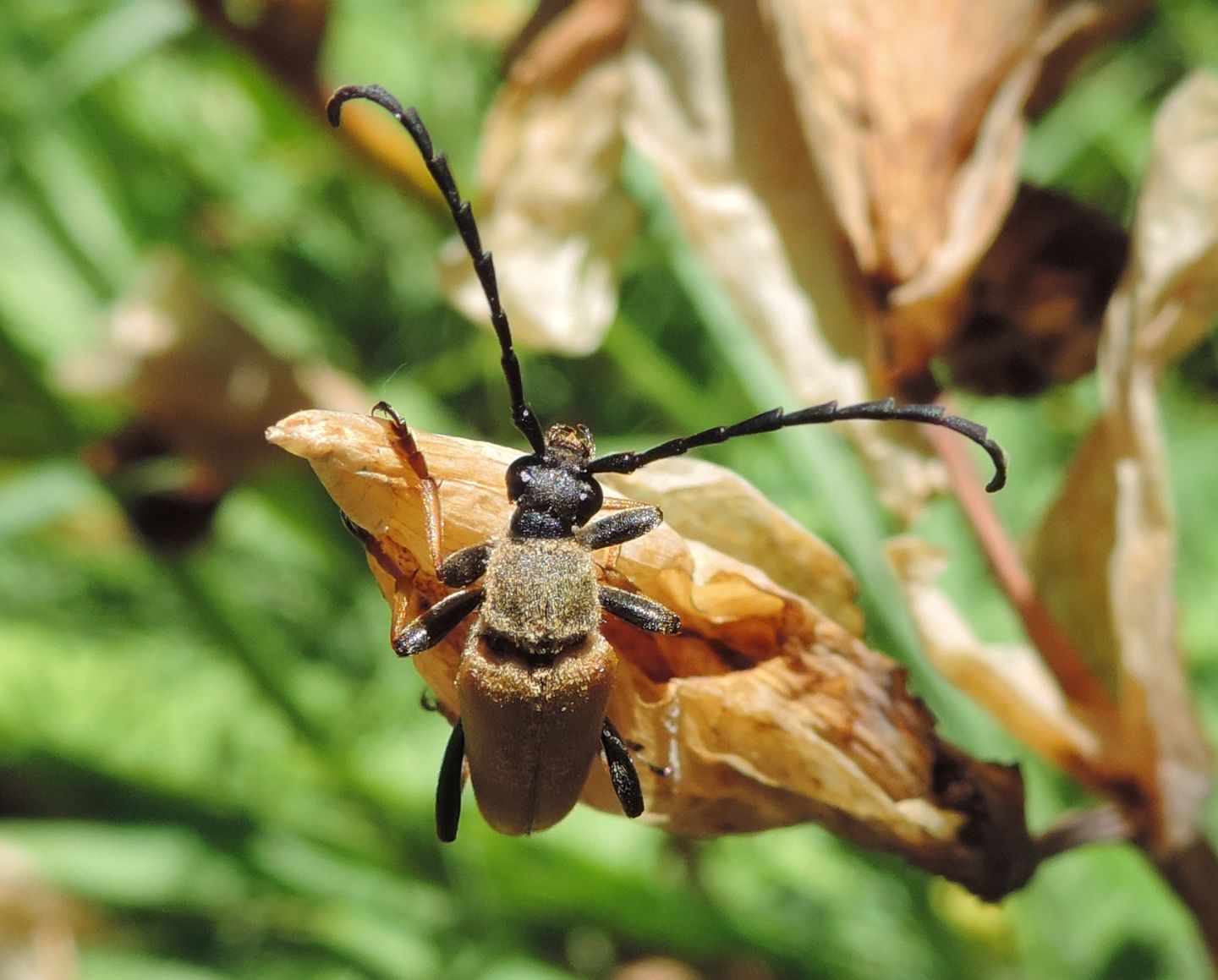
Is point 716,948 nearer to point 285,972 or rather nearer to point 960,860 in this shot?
point 285,972

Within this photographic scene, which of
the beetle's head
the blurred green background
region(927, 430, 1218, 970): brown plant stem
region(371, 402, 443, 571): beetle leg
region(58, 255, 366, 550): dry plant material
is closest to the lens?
region(371, 402, 443, 571): beetle leg

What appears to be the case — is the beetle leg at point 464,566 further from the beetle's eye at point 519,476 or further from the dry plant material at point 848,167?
the dry plant material at point 848,167

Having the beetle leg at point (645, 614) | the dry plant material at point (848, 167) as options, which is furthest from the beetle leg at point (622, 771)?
the dry plant material at point (848, 167)

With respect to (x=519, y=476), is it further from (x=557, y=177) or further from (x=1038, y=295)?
(x=1038, y=295)

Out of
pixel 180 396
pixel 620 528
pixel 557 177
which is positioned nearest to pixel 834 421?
pixel 620 528

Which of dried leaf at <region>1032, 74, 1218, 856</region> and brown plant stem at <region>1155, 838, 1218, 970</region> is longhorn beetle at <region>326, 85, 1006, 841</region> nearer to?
dried leaf at <region>1032, 74, 1218, 856</region>

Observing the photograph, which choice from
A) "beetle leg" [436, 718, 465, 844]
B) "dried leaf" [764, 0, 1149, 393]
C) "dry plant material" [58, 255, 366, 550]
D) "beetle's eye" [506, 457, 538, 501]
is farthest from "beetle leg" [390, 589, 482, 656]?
"dry plant material" [58, 255, 366, 550]
